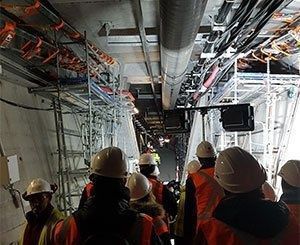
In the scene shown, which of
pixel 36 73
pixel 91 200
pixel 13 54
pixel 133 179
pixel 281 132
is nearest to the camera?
pixel 91 200

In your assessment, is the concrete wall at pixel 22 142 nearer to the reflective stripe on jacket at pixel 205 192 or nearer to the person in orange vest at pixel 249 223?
the reflective stripe on jacket at pixel 205 192

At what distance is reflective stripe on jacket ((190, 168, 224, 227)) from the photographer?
140 inches

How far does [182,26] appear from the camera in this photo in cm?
352

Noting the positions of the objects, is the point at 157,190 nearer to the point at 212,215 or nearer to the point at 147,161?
the point at 147,161

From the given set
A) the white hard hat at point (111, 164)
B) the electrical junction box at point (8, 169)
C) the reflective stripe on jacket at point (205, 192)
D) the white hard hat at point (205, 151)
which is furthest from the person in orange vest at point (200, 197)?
the electrical junction box at point (8, 169)

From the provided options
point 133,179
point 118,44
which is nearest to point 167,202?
point 133,179

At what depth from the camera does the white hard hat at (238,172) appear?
72.1 inches

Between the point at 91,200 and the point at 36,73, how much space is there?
3503 mm

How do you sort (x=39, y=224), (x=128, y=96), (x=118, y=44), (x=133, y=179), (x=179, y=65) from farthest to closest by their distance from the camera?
(x=128, y=96)
(x=118, y=44)
(x=179, y=65)
(x=133, y=179)
(x=39, y=224)

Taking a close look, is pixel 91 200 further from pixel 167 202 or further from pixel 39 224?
pixel 167 202

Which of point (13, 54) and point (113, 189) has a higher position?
point (13, 54)

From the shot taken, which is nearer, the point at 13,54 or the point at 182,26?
Result: the point at 182,26

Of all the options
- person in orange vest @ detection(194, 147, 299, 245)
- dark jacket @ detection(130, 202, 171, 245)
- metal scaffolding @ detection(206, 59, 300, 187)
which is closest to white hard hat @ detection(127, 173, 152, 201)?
dark jacket @ detection(130, 202, 171, 245)

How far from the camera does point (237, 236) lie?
161 centimetres
